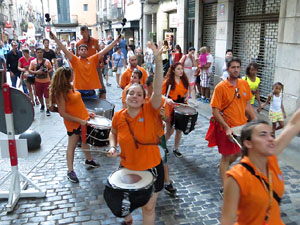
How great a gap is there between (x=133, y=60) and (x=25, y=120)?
307cm

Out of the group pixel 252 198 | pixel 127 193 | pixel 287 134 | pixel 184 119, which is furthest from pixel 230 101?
pixel 252 198

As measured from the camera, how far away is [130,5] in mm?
27344

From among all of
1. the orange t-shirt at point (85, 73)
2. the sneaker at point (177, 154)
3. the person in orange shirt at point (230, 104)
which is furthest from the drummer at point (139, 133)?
the orange t-shirt at point (85, 73)

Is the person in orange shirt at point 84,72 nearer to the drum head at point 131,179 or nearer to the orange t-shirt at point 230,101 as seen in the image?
the orange t-shirt at point 230,101

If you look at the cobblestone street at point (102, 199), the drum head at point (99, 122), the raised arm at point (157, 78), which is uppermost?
the raised arm at point (157, 78)

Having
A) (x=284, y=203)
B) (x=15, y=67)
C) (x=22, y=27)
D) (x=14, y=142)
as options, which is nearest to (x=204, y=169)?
(x=284, y=203)

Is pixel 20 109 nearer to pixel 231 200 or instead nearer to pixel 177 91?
pixel 177 91

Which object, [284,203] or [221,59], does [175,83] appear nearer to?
[284,203]

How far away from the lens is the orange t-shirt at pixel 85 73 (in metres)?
6.08

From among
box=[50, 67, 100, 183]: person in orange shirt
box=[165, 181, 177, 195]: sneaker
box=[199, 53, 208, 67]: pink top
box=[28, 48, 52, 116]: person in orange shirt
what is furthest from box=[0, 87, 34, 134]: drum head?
box=[199, 53, 208, 67]: pink top

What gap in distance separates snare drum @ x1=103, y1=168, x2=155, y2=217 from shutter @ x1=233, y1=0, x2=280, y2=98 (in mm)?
7451

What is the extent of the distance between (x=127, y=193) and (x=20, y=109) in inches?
83.9

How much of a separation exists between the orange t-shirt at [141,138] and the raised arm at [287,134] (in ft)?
3.99

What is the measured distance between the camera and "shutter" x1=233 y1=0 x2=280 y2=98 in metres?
9.09
